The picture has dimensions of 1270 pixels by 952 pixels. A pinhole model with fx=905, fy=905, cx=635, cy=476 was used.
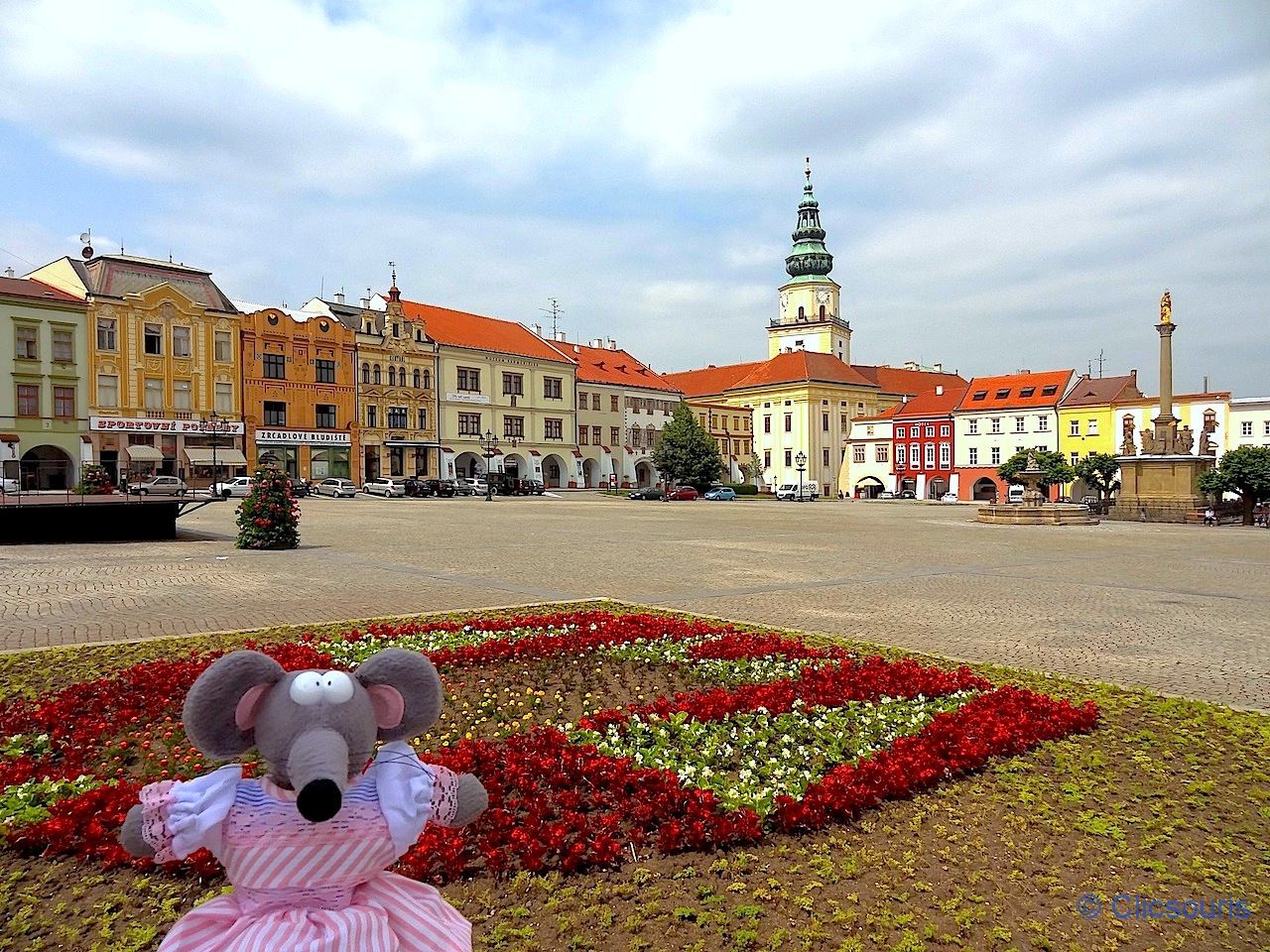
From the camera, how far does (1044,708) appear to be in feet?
20.6

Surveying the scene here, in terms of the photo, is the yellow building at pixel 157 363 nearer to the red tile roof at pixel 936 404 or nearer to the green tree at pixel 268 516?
the green tree at pixel 268 516

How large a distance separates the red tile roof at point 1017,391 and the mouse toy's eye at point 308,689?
7985cm

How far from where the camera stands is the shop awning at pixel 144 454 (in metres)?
51.8

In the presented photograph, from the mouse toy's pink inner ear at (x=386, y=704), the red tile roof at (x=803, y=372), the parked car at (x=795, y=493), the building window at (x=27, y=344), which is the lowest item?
the parked car at (x=795, y=493)

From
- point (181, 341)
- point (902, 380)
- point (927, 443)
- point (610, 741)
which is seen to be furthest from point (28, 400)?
point (902, 380)

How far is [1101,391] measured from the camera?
238 feet

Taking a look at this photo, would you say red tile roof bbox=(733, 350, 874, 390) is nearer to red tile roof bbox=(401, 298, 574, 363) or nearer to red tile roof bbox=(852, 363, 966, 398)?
red tile roof bbox=(852, 363, 966, 398)

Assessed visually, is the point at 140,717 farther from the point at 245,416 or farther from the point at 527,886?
the point at 245,416

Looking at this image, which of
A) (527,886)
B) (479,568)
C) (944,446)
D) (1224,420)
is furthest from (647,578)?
(944,446)

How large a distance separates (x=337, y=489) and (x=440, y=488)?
734 cm

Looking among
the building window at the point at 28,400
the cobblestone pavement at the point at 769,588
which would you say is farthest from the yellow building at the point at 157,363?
the cobblestone pavement at the point at 769,588

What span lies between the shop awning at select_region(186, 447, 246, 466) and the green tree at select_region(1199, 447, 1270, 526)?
51478 mm

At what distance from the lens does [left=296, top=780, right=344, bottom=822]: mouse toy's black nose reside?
6.97 feet

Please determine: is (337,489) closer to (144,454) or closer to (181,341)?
(144,454)
